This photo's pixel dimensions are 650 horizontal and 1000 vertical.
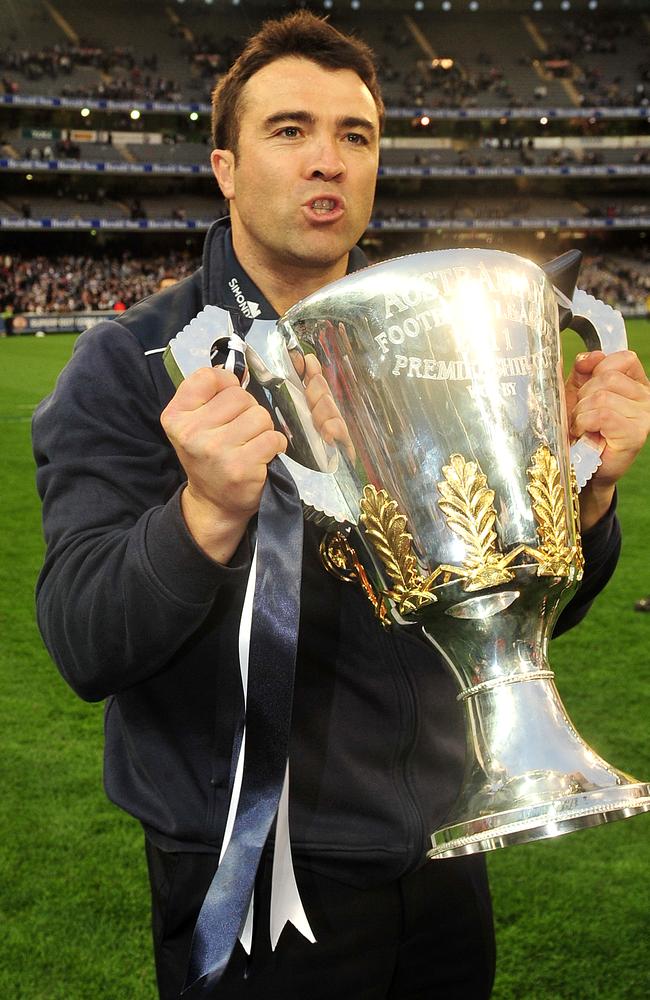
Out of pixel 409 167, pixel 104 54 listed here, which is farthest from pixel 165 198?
pixel 409 167

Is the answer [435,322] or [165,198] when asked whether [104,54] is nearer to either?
[165,198]

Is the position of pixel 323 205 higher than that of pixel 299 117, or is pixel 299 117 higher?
pixel 299 117

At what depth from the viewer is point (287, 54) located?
1352mm

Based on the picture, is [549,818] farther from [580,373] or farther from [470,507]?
[580,373]

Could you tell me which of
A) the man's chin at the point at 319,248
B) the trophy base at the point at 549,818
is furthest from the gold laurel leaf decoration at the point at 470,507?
the man's chin at the point at 319,248

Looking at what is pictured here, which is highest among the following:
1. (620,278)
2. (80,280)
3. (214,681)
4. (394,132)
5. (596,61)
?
(596,61)

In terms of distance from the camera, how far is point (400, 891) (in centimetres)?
142

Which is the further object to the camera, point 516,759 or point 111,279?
point 111,279

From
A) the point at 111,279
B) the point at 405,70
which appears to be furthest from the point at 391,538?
the point at 405,70

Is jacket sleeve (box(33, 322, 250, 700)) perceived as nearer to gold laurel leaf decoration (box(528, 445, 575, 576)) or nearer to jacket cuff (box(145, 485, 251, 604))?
jacket cuff (box(145, 485, 251, 604))

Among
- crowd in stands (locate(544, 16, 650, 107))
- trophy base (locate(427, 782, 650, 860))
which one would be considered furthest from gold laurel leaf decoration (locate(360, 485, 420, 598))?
crowd in stands (locate(544, 16, 650, 107))

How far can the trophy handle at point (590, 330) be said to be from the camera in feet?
3.65

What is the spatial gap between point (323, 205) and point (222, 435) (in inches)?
19.5

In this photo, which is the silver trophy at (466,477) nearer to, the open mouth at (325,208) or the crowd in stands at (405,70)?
the open mouth at (325,208)
